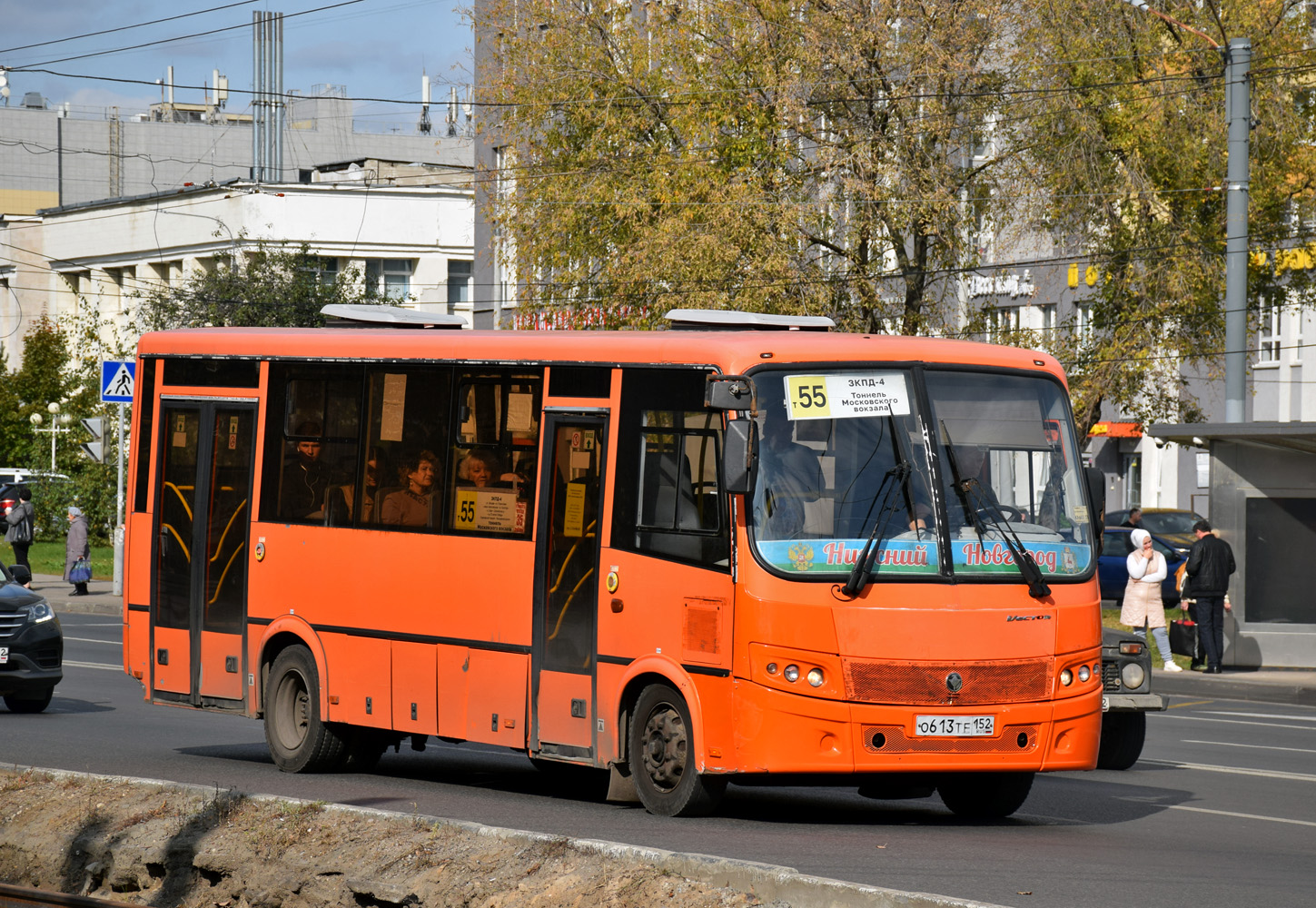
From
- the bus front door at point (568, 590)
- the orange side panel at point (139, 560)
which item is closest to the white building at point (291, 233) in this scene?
the orange side panel at point (139, 560)

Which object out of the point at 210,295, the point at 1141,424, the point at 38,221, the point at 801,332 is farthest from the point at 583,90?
the point at 38,221

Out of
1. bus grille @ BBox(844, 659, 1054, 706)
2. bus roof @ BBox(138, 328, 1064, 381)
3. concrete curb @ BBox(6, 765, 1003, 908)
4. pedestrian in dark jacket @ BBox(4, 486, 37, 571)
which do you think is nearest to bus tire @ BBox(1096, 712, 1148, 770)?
bus roof @ BBox(138, 328, 1064, 381)

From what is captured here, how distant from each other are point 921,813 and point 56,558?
38090 millimetres

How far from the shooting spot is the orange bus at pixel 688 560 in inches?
407

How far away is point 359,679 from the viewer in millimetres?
12891

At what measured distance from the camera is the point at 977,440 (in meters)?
10.9

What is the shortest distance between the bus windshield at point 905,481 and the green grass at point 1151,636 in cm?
1050

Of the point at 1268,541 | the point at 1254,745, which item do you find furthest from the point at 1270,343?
the point at 1254,745

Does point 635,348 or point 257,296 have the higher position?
point 257,296

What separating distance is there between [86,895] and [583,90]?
89.5 ft

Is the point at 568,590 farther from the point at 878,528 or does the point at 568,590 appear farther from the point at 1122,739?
→ the point at 1122,739

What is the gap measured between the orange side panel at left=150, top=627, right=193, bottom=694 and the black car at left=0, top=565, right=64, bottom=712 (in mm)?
3369

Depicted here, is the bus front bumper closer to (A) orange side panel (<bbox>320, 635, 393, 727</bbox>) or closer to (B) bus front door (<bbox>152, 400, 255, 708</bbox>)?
(A) orange side panel (<bbox>320, 635, 393, 727</bbox>)

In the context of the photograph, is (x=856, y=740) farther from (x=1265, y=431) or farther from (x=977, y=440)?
(x=1265, y=431)
